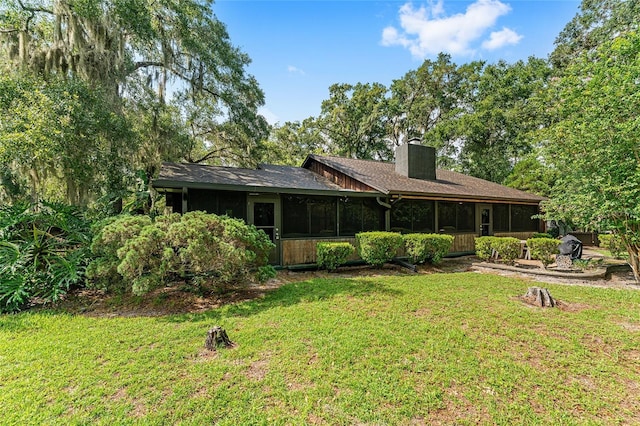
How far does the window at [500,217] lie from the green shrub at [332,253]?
858cm

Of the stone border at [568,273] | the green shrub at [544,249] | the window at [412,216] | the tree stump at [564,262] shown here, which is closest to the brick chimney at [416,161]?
the window at [412,216]

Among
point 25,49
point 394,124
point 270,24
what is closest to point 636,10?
point 394,124

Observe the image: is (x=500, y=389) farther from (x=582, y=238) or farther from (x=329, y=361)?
(x=582, y=238)

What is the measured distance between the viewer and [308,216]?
8.87 meters

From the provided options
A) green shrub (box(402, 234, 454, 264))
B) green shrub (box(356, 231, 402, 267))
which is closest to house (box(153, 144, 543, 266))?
green shrub (box(356, 231, 402, 267))

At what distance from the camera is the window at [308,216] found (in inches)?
338

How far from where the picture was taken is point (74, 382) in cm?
290

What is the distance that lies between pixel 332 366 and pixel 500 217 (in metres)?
12.9

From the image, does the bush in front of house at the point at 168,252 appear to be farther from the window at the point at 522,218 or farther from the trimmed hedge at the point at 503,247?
the window at the point at 522,218

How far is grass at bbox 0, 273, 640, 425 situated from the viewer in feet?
8.16

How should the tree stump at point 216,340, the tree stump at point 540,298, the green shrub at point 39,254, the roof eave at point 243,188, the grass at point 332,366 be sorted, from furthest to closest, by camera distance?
the roof eave at point 243,188, the tree stump at point 540,298, the green shrub at point 39,254, the tree stump at point 216,340, the grass at point 332,366

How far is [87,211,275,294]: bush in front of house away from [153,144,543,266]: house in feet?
6.53

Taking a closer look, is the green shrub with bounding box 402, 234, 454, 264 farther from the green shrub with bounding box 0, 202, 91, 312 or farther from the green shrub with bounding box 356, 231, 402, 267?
the green shrub with bounding box 0, 202, 91, 312

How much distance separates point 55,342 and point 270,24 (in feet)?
37.3
